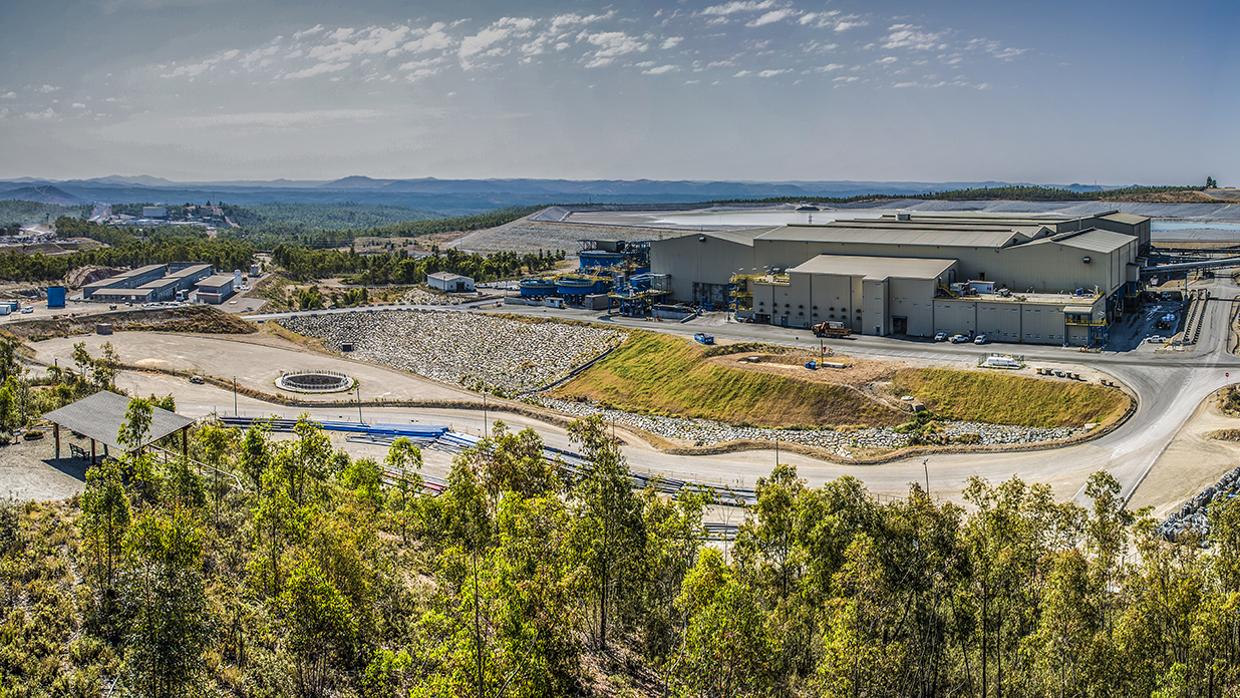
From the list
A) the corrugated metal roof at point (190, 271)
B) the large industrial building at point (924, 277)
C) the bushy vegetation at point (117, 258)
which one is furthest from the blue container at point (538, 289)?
→ the bushy vegetation at point (117, 258)

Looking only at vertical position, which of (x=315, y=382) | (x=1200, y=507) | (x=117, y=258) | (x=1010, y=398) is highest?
(x=117, y=258)

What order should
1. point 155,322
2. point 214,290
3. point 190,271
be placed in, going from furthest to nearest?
point 190,271, point 214,290, point 155,322

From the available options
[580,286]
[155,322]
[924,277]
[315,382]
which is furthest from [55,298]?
[924,277]

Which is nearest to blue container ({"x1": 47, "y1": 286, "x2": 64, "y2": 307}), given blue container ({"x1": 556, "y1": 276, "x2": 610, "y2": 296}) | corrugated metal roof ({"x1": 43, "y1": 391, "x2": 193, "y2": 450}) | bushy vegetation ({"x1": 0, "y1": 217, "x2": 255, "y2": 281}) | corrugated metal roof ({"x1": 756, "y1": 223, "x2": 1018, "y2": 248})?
bushy vegetation ({"x1": 0, "y1": 217, "x2": 255, "y2": 281})

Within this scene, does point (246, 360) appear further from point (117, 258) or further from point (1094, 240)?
point (1094, 240)

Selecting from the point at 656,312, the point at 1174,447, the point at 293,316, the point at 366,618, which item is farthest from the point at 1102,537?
the point at 293,316

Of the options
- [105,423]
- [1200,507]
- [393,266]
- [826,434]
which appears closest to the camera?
[105,423]

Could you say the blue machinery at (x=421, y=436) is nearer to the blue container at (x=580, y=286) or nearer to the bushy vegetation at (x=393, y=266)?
the blue container at (x=580, y=286)
